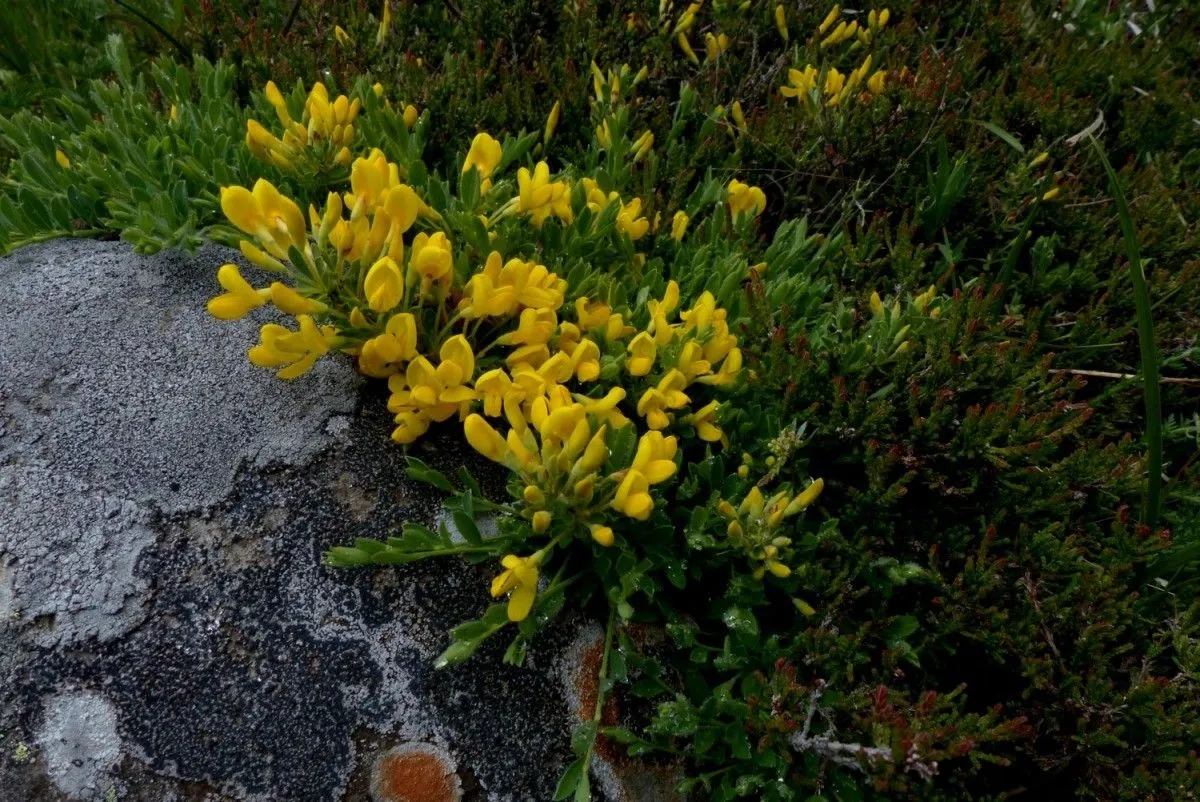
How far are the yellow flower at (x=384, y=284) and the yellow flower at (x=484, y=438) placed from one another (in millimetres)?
300

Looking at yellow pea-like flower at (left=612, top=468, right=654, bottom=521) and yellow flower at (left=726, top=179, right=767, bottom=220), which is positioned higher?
yellow flower at (left=726, top=179, right=767, bottom=220)

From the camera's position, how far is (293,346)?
6.29ft

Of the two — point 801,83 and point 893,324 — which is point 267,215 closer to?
point 893,324

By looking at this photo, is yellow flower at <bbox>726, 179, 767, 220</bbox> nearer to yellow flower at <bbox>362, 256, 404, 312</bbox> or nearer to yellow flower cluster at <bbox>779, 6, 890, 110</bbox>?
yellow flower cluster at <bbox>779, 6, 890, 110</bbox>

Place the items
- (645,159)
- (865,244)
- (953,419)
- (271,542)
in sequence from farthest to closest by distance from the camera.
A: 1. (645,159)
2. (865,244)
3. (953,419)
4. (271,542)

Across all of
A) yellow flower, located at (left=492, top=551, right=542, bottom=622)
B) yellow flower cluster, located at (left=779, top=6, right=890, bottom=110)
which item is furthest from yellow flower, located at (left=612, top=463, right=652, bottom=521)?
yellow flower cluster, located at (left=779, top=6, right=890, bottom=110)

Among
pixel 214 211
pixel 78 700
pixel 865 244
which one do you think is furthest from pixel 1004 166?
pixel 78 700

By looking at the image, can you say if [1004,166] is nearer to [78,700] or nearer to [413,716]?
[413,716]

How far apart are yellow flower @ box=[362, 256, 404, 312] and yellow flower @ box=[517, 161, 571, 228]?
1.84 ft

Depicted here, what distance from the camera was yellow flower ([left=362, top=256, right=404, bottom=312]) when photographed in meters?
1.83

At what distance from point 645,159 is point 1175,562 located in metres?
2.06

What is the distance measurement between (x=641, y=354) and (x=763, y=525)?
50 centimetres

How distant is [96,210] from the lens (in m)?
2.50

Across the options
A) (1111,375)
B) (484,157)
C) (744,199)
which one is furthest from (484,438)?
(1111,375)
